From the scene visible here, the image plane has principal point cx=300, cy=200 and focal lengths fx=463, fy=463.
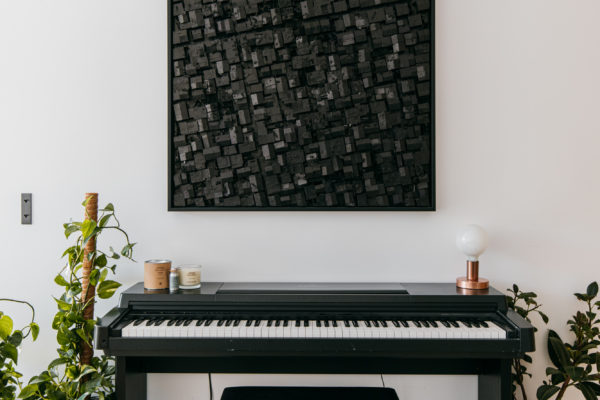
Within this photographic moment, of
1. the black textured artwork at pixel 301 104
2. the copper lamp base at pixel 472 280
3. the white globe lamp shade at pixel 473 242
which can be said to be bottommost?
the copper lamp base at pixel 472 280

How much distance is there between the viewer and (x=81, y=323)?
202 centimetres

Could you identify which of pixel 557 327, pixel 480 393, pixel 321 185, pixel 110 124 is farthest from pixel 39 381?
pixel 557 327

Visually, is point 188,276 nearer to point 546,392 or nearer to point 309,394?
point 309,394

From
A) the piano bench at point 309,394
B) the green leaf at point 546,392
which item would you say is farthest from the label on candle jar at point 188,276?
the green leaf at point 546,392

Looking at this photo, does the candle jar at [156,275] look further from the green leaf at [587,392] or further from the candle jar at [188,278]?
the green leaf at [587,392]

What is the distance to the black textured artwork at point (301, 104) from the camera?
217cm

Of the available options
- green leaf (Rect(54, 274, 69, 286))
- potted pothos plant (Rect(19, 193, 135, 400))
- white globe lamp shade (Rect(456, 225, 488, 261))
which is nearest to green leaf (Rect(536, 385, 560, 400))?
white globe lamp shade (Rect(456, 225, 488, 261))

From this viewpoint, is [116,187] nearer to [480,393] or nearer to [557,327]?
[480,393]

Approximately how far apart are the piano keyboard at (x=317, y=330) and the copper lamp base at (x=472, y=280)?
21 cm

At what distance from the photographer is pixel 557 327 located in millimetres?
2219

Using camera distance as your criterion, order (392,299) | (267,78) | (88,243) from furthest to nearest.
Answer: (267,78) → (88,243) → (392,299)

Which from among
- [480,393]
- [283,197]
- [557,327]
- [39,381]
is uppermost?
[283,197]

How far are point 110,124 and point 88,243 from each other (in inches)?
23.3

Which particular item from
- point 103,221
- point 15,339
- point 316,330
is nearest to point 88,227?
point 103,221
